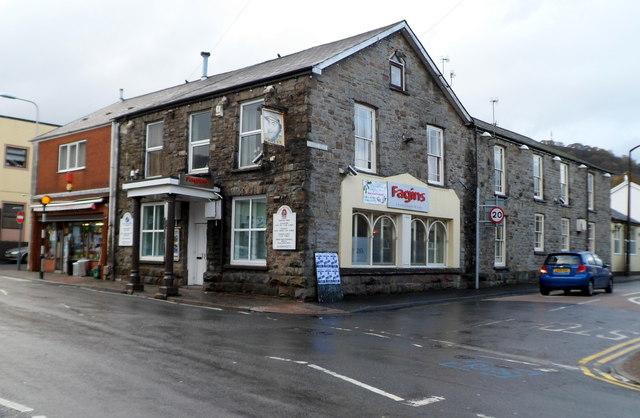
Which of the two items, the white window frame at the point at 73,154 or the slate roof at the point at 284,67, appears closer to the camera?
the slate roof at the point at 284,67

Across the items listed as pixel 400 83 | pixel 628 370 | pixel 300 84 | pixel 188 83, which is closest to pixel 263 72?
pixel 300 84

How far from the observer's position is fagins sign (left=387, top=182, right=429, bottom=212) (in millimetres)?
19281

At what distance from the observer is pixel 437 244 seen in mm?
21891

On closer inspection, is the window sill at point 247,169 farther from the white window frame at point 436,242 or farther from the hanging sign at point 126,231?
the white window frame at point 436,242

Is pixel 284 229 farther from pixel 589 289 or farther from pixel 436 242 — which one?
pixel 589 289

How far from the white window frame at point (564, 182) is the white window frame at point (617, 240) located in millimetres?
Result: 9602

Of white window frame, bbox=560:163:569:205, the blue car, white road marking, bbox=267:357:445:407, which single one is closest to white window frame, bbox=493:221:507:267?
the blue car

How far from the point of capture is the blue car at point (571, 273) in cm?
2005

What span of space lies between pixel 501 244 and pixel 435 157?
19.7ft

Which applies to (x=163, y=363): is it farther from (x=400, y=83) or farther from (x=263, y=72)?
(x=400, y=83)

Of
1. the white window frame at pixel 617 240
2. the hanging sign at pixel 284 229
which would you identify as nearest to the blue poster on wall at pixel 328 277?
the hanging sign at pixel 284 229

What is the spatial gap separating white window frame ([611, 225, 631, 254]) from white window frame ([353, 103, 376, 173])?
2510 centimetres

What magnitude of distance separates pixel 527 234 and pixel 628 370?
18.6 metres

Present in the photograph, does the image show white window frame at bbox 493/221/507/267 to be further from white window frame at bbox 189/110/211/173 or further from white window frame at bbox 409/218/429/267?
white window frame at bbox 189/110/211/173
